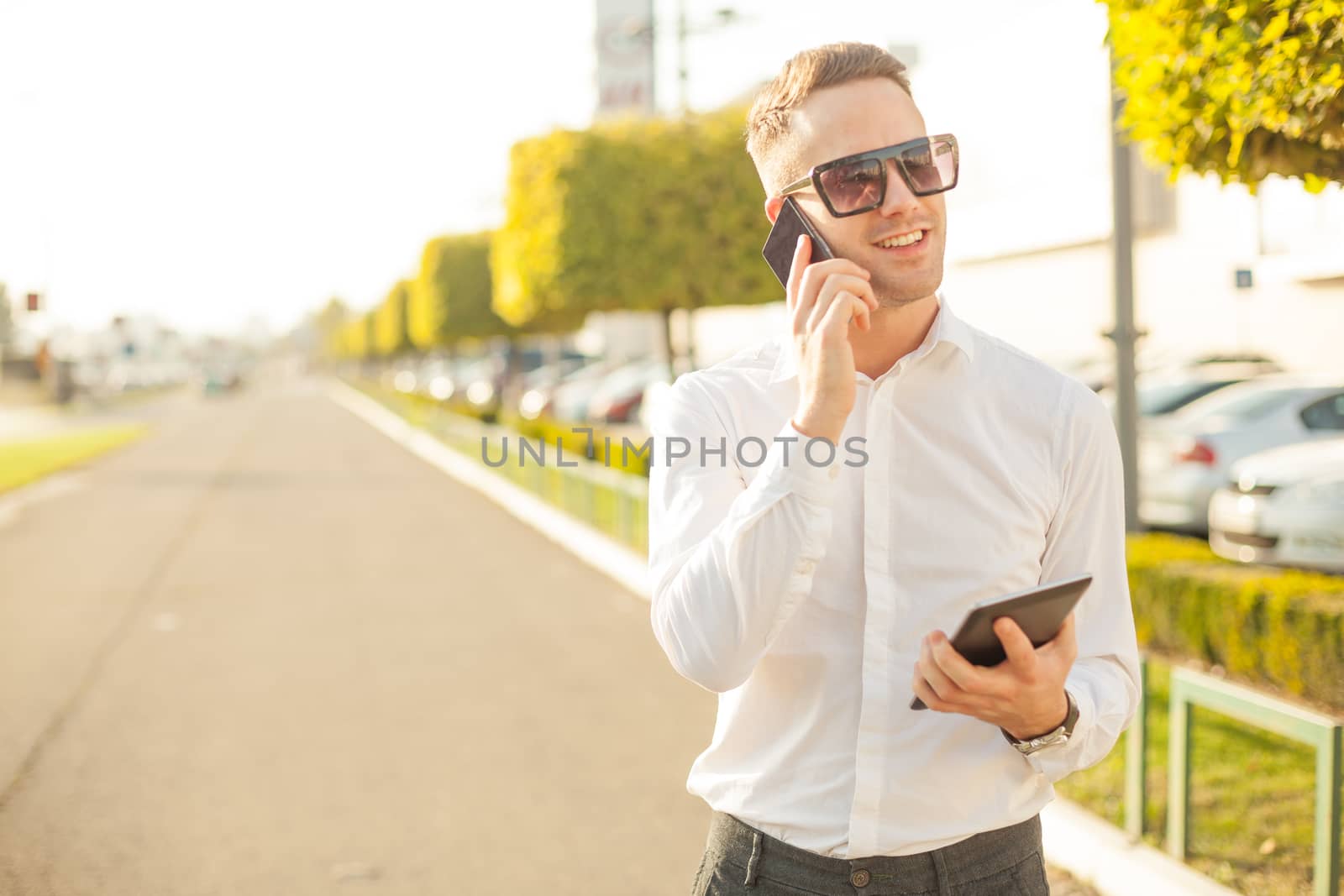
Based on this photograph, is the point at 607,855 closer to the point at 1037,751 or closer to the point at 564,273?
the point at 1037,751

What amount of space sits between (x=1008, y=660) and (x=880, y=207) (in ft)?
1.99

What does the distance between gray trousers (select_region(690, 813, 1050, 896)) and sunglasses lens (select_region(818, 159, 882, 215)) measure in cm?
87

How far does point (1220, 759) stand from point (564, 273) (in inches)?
390

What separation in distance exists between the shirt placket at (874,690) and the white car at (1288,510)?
7.35 m

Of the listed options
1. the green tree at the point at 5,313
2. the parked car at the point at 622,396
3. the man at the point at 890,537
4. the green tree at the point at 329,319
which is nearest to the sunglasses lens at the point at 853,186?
the man at the point at 890,537

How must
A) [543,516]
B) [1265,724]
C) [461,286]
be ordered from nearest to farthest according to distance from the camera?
[1265,724] → [543,516] → [461,286]

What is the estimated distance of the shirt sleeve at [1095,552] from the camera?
1.79 metres

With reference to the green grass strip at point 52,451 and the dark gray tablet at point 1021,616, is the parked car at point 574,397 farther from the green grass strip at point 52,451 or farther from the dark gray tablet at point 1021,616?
the dark gray tablet at point 1021,616

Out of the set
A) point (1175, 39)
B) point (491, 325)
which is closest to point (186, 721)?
point (1175, 39)

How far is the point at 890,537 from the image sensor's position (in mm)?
1766

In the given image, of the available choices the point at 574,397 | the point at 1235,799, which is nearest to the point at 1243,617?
the point at 1235,799

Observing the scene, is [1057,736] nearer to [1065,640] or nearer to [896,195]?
[1065,640]

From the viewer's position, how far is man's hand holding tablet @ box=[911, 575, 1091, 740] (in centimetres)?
152

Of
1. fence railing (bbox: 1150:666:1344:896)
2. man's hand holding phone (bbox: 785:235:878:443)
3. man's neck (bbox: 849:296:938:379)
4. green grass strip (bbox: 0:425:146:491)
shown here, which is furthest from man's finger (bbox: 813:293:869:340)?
green grass strip (bbox: 0:425:146:491)
